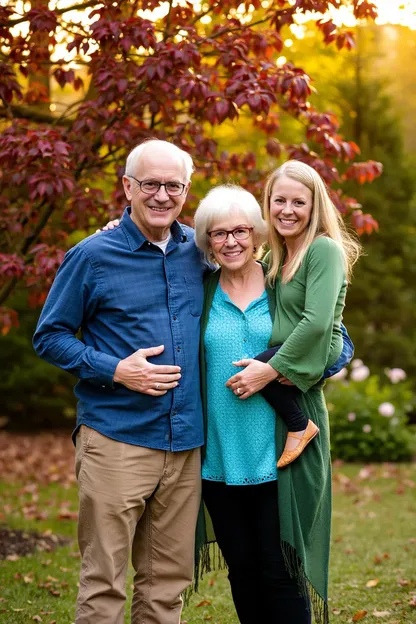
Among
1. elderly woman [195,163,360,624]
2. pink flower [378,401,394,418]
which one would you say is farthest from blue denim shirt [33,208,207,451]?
pink flower [378,401,394,418]

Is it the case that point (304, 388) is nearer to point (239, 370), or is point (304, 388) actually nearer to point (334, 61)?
point (239, 370)

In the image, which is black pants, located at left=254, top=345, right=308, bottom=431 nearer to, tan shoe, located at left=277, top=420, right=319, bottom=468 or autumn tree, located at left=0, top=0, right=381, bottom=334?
tan shoe, located at left=277, top=420, right=319, bottom=468

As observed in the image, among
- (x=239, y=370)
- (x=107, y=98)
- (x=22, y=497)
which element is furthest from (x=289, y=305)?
(x=22, y=497)

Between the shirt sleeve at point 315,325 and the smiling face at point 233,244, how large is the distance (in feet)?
0.94

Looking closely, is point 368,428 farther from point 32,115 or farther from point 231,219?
point 231,219

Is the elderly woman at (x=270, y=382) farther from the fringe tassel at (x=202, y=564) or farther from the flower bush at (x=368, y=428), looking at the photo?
the flower bush at (x=368, y=428)

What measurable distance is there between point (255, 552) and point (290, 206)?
1.45m

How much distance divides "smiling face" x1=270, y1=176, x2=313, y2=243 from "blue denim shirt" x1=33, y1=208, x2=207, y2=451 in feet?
1.71

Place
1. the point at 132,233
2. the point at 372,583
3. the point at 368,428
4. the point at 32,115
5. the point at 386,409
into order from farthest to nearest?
the point at 368,428, the point at 386,409, the point at 32,115, the point at 372,583, the point at 132,233

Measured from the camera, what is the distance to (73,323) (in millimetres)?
3133

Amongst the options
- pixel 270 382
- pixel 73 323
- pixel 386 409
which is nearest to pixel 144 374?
pixel 73 323

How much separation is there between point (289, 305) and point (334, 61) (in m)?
11.3

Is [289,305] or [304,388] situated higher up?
[289,305]

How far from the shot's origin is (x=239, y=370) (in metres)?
3.21
